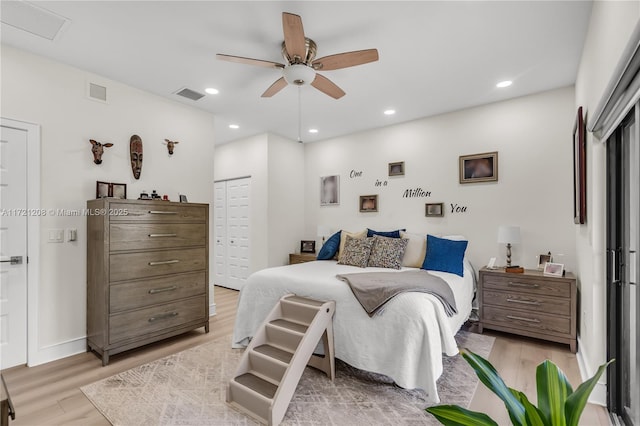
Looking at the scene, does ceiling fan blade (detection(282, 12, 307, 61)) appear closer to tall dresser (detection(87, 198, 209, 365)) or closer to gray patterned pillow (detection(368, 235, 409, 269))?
tall dresser (detection(87, 198, 209, 365))

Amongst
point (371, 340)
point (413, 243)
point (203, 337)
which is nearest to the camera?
point (371, 340)

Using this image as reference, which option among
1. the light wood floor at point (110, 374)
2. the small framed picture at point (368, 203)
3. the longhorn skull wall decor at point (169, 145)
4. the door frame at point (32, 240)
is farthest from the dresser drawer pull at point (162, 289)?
the small framed picture at point (368, 203)

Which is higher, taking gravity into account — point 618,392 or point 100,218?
point 100,218

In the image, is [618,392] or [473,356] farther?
[618,392]

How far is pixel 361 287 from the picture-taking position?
235 cm

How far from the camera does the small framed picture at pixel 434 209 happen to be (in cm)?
405

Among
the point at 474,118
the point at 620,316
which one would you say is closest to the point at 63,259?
the point at 620,316

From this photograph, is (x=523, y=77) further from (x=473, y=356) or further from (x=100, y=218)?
(x=100, y=218)

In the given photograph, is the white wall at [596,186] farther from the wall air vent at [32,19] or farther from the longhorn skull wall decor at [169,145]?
the longhorn skull wall decor at [169,145]

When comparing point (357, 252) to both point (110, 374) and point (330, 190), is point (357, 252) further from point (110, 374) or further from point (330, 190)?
point (110, 374)

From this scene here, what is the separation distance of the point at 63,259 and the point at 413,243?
3.59 meters

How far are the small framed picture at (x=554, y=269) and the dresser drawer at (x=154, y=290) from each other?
358 centimetres

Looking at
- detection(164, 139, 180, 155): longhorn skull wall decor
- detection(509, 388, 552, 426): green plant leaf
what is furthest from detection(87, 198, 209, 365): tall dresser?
detection(509, 388, 552, 426): green plant leaf

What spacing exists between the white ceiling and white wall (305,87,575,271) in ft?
1.07
